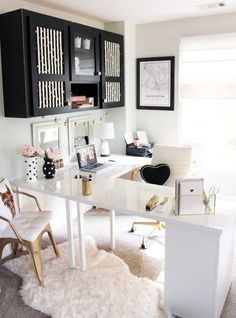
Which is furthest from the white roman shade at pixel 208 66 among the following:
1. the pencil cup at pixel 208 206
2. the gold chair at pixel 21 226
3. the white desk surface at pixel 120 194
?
the gold chair at pixel 21 226

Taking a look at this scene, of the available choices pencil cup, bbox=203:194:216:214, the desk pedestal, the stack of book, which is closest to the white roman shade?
the stack of book

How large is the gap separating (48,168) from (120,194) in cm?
85

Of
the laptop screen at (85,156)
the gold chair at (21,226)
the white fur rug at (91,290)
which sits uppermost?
the laptop screen at (85,156)

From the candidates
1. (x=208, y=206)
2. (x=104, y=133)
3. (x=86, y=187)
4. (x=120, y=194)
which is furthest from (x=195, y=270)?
(x=104, y=133)

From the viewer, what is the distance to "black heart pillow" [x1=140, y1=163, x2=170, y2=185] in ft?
11.9

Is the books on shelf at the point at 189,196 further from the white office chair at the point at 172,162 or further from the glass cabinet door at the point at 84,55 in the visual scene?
the glass cabinet door at the point at 84,55

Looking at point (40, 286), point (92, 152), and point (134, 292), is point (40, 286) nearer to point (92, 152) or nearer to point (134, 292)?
point (134, 292)

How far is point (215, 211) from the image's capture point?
2.35 metres

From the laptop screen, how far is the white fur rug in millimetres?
960

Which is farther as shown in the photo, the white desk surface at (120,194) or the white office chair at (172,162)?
the white office chair at (172,162)

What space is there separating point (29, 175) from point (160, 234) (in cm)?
150

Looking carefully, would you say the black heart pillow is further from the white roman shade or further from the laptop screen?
the white roman shade

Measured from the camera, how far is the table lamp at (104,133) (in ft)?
13.4

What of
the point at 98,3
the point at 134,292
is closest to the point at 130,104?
the point at 98,3
